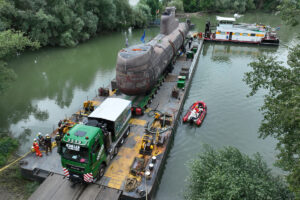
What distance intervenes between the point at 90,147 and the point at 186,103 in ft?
49.3

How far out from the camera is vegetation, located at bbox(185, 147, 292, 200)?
30.8 ft

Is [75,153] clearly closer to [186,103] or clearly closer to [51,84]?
[186,103]

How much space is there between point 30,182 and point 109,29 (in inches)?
1886

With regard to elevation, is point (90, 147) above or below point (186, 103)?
above

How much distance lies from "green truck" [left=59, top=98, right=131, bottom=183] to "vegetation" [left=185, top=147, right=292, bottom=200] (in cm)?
532

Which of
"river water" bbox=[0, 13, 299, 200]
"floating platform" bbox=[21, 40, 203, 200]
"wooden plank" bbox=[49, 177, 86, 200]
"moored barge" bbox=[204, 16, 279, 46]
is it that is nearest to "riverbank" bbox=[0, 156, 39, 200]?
"floating platform" bbox=[21, 40, 203, 200]

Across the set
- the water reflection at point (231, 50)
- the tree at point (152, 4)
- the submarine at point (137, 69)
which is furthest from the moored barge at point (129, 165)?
the tree at point (152, 4)

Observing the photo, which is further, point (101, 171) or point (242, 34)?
point (242, 34)

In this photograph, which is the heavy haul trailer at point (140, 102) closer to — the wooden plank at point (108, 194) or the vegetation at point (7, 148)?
the wooden plank at point (108, 194)

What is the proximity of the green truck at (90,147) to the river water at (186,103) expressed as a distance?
14.7 ft

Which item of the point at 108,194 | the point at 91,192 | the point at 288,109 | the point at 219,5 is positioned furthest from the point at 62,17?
the point at 219,5

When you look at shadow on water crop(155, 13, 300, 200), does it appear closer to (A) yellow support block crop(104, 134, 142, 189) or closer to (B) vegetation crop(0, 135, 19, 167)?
(A) yellow support block crop(104, 134, 142, 189)

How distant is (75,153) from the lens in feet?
39.3

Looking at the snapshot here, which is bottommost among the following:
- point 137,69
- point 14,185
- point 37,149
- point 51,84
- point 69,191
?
point 14,185
